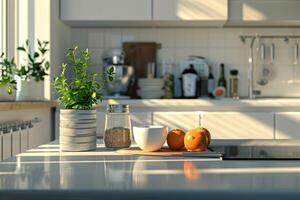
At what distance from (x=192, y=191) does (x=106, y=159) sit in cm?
42

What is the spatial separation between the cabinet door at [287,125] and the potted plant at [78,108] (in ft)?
6.32

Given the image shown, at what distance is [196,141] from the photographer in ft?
4.01

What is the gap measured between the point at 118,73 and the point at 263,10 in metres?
1.09

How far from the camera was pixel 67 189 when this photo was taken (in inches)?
27.0

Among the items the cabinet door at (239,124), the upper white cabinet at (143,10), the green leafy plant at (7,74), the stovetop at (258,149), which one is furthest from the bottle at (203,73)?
the stovetop at (258,149)

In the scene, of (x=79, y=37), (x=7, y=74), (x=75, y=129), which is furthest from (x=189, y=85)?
(x=75, y=129)

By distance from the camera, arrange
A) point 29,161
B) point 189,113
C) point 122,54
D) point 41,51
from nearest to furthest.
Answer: point 29,161
point 41,51
point 189,113
point 122,54

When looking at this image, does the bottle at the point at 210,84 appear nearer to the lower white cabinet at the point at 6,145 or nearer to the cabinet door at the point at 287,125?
the cabinet door at the point at 287,125

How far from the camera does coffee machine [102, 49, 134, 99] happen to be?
10.8ft

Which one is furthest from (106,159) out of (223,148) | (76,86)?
(223,148)

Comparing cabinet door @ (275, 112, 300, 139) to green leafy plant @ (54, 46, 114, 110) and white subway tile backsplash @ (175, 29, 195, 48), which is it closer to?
white subway tile backsplash @ (175, 29, 195, 48)

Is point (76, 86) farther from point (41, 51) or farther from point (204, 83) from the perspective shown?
point (204, 83)

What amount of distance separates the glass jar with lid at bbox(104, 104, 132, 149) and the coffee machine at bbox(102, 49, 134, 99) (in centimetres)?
193

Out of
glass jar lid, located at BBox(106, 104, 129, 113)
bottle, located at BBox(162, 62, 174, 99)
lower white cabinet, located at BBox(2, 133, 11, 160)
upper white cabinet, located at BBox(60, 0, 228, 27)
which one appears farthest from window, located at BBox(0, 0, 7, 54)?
glass jar lid, located at BBox(106, 104, 129, 113)
